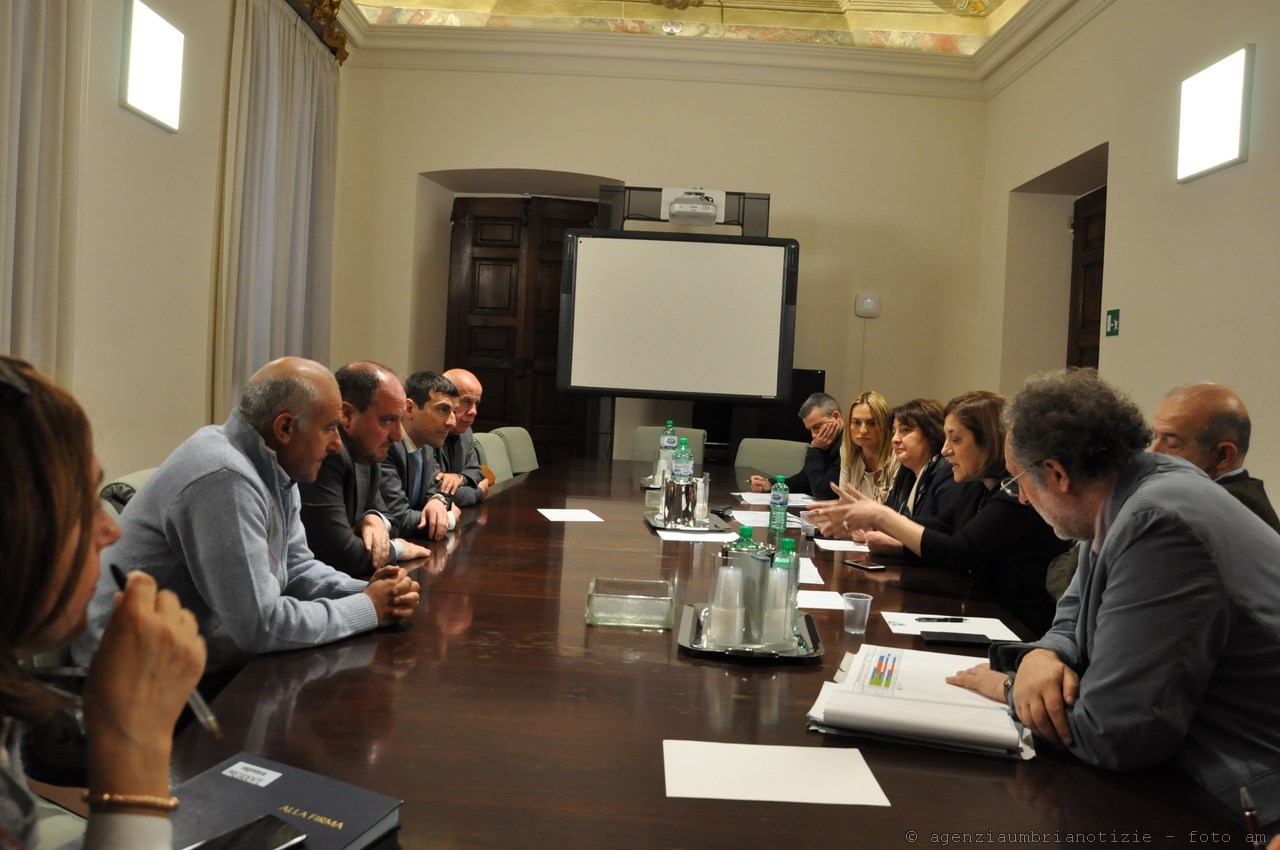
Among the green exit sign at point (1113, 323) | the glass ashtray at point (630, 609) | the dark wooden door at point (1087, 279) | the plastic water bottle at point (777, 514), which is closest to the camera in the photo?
the glass ashtray at point (630, 609)

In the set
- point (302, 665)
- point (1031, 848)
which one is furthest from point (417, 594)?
point (1031, 848)

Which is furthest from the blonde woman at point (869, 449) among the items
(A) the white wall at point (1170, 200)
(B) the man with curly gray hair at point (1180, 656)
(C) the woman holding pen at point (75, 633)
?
(C) the woman holding pen at point (75, 633)

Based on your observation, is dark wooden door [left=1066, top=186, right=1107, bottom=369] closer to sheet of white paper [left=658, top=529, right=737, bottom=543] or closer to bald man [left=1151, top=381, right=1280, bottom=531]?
bald man [left=1151, top=381, right=1280, bottom=531]

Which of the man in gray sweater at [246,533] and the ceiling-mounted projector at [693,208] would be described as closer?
the man in gray sweater at [246,533]

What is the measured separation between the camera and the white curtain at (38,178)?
11.8 ft

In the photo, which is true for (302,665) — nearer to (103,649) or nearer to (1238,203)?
(103,649)

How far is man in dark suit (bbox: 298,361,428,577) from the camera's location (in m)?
2.59

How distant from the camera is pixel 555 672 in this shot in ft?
5.59

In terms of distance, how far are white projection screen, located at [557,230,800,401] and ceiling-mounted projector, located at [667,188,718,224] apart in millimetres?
160

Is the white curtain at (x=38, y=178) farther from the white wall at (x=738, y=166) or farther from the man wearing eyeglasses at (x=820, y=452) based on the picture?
the white wall at (x=738, y=166)

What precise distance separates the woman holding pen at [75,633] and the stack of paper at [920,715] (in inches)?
35.1

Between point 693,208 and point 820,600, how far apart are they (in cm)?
480

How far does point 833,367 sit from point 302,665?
6.02m

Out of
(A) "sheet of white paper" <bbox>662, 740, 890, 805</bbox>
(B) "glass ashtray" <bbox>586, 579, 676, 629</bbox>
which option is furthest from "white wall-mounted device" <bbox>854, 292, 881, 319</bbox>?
(A) "sheet of white paper" <bbox>662, 740, 890, 805</bbox>
